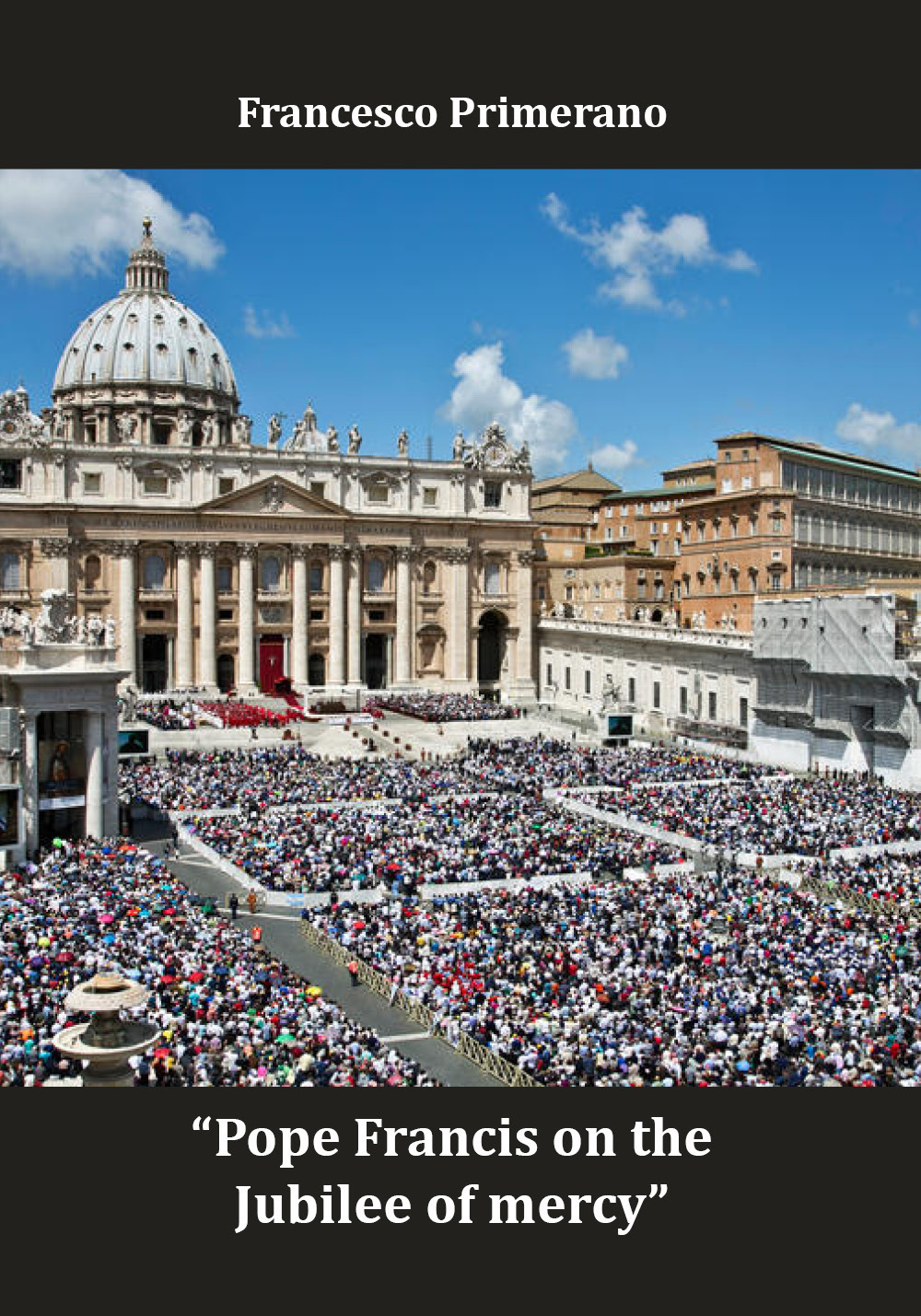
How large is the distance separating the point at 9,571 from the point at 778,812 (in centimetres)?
5391

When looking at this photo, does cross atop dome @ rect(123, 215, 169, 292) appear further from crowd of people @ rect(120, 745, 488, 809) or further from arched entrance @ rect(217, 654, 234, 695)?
crowd of people @ rect(120, 745, 488, 809)

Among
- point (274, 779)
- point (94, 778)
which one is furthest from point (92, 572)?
point (94, 778)

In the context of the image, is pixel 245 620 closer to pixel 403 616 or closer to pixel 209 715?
pixel 403 616

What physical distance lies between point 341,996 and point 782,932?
9614 millimetres

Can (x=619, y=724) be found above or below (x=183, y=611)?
below

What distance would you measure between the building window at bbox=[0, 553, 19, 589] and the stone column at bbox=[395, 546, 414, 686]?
25.1 m

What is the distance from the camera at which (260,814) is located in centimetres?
4222

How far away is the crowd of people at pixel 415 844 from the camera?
3334cm

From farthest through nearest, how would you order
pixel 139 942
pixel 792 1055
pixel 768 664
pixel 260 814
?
pixel 768 664 < pixel 260 814 < pixel 139 942 < pixel 792 1055

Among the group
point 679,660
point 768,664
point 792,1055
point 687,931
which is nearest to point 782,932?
point 687,931

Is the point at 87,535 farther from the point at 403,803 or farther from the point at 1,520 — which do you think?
the point at 403,803

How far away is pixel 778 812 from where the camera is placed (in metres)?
41.1

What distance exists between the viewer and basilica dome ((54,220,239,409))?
341 feet

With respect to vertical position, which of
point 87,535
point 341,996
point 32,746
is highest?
point 87,535
